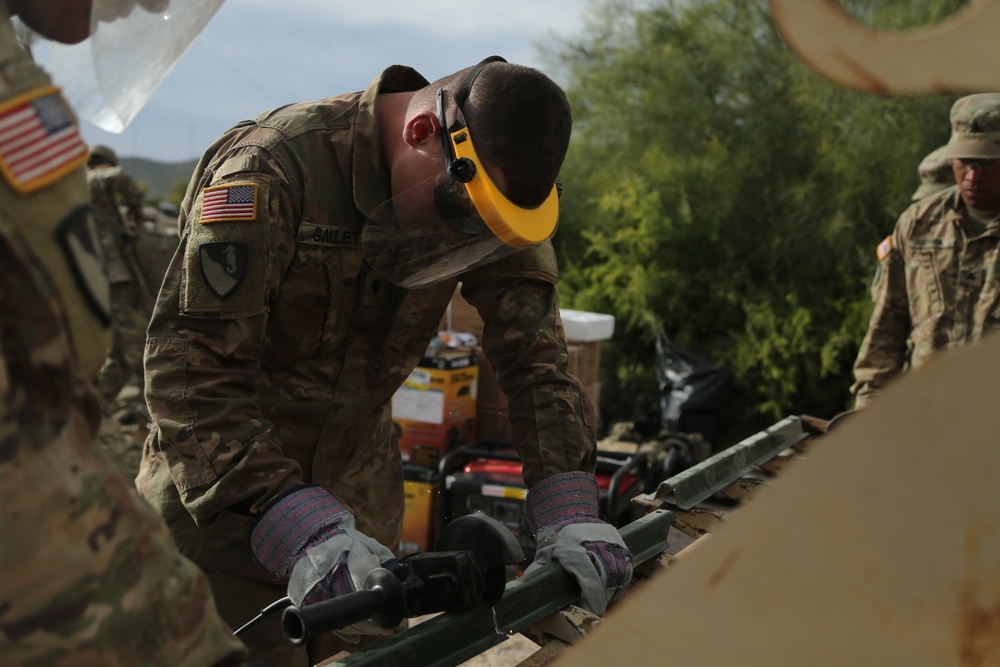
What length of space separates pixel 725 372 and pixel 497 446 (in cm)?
242

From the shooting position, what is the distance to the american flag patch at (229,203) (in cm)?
166

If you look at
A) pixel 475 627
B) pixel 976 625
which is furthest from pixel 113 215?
pixel 976 625

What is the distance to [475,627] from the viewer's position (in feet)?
5.03

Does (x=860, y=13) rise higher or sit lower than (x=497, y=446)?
higher

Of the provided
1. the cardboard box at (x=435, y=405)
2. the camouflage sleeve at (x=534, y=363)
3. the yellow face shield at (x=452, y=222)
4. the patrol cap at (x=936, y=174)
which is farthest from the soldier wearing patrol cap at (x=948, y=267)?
the yellow face shield at (x=452, y=222)

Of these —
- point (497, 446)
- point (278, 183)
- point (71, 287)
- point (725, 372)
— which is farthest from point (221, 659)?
point (725, 372)

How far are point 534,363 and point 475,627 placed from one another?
2.53ft

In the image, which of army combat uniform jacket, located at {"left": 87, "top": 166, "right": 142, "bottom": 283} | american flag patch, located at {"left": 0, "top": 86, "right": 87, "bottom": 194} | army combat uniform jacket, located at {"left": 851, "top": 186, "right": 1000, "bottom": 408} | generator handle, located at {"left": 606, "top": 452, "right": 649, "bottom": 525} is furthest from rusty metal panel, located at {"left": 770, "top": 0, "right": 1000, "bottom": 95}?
army combat uniform jacket, located at {"left": 87, "top": 166, "right": 142, "bottom": 283}

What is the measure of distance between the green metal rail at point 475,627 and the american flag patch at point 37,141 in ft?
2.77

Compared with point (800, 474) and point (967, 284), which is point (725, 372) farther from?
point (800, 474)

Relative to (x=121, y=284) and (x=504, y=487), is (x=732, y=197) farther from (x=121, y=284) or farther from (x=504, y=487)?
(x=121, y=284)

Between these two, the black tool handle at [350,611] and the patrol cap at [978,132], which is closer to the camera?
the black tool handle at [350,611]

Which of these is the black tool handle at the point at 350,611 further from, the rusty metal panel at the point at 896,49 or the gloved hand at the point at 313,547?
the rusty metal panel at the point at 896,49

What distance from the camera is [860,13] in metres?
5.89
